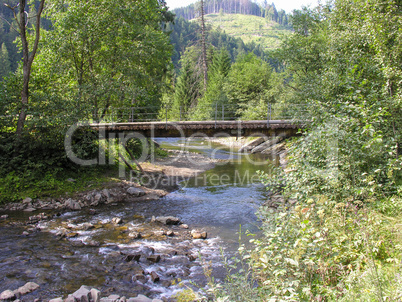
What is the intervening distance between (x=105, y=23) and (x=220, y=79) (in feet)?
86.3

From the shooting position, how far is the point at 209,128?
53.0ft

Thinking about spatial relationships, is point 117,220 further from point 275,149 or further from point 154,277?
point 275,149

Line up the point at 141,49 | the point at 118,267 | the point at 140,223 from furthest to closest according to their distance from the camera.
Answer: the point at 141,49
the point at 140,223
the point at 118,267

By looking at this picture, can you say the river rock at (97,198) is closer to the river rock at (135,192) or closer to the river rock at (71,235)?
the river rock at (135,192)

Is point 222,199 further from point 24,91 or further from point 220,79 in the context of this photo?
point 220,79

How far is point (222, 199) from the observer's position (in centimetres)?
1402

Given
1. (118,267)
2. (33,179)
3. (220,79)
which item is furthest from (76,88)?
(220,79)

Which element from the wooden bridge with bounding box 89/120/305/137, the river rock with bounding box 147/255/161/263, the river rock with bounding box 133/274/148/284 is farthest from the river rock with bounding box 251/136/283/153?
the river rock with bounding box 133/274/148/284

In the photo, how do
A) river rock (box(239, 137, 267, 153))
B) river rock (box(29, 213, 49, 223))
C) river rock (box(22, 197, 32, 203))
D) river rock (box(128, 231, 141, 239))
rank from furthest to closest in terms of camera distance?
river rock (box(239, 137, 267, 153)), river rock (box(22, 197, 32, 203)), river rock (box(29, 213, 49, 223)), river rock (box(128, 231, 141, 239))

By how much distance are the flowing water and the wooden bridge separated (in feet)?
12.8

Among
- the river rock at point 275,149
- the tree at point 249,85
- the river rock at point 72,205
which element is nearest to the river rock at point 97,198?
the river rock at point 72,205

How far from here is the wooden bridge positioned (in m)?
16.0

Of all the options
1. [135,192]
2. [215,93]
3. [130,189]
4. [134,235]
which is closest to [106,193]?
[130,189]

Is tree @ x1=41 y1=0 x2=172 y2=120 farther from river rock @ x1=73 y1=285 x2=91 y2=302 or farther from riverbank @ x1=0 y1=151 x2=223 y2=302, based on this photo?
river rock @ x1=73 y1=285 x2=91 y2=302
